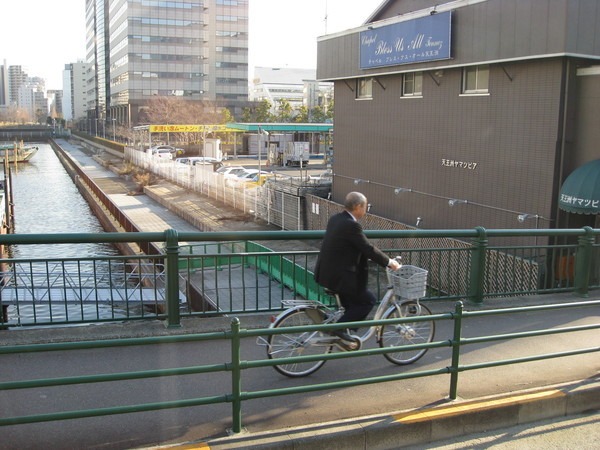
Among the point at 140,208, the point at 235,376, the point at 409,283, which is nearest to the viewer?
the point at 235,376

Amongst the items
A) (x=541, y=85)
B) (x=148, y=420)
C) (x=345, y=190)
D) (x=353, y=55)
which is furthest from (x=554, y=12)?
(x=148, y=420)

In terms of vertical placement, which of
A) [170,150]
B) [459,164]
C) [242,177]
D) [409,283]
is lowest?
[242,177]

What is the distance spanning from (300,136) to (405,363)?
2858 inches

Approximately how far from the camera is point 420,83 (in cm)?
2370

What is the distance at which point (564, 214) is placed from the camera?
18031 mm

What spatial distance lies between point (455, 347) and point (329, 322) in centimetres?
129

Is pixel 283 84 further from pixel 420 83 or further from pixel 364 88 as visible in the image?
pixel 420 83

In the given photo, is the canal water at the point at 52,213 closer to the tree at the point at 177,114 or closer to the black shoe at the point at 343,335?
the tree at the point at 177,114

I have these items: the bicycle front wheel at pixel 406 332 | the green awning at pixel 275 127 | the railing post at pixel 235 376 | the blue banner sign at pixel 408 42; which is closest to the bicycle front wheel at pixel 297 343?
the bicycle front wheel at pixel 406 332

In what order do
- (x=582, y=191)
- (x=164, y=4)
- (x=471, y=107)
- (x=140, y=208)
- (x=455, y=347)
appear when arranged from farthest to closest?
1. (x=164, y=4)
2. (x=140, y=208)
3. (x=471, y=107)
4. (x=582, y=191)
5. (x=455, y=347)

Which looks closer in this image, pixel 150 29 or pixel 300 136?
pixel 300 136

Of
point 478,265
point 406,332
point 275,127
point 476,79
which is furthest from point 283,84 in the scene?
point 406,332

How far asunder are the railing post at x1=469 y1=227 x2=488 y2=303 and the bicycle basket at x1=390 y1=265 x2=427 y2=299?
7.26 feet

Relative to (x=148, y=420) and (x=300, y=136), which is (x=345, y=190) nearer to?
(x=148, y=420)
